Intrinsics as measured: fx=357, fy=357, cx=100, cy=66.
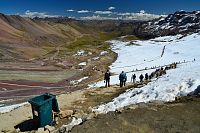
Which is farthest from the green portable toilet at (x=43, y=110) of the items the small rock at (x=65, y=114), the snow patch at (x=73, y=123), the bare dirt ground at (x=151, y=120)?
the bare dirt ground at (x=151, y=120)

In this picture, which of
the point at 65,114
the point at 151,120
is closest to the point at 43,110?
the point at 65,114

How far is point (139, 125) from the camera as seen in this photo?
15.9 m

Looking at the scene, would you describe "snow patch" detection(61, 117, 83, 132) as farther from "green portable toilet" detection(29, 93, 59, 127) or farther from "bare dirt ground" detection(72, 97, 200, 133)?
"green portable toilet" detection(29, 93, 59, 127)

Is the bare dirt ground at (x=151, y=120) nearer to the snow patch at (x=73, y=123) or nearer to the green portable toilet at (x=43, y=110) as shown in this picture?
the snow patch at (x=73, y=123)

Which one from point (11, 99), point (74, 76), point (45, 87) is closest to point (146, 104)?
point (11, 99)

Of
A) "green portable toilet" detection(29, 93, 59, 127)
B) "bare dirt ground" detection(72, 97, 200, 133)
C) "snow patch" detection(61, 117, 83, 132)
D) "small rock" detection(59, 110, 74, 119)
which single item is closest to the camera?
"bare dirt ground" detection(72, 97, 200, 133)

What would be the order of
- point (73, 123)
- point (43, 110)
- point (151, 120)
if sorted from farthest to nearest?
point (43, 110)
point (73, 123)
point (151, 120)

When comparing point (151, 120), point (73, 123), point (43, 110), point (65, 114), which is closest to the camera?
point (151, 120)

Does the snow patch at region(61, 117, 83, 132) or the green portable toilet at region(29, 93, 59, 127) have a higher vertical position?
the green portable toilet at region(29, 93, 59, 127)

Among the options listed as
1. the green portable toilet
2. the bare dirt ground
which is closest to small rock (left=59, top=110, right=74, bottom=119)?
the green portable toilet

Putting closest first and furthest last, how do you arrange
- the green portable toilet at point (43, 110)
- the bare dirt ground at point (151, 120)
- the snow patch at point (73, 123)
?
the bare dirt ground at point (151, 120) < the snow patch at point (73, 123) < the green portable toilet at point (43, 110)

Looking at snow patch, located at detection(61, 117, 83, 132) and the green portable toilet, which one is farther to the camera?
the green portable toilet

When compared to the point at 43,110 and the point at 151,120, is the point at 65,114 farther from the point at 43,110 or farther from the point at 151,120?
the point at 151,120

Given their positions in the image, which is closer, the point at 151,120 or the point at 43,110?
the point at 151,120
